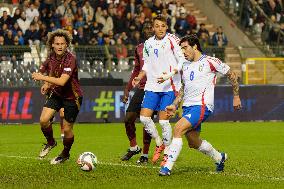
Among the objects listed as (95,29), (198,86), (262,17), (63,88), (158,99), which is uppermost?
(198,86)

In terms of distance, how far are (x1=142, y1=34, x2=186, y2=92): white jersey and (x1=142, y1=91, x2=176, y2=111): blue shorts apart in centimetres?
7

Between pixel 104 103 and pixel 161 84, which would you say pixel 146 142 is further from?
pixel 104 103

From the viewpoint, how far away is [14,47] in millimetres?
30422

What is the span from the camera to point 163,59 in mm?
15883

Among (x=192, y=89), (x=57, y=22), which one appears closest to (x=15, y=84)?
(x=57, y=22)

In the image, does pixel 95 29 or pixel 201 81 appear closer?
pixel 201 81

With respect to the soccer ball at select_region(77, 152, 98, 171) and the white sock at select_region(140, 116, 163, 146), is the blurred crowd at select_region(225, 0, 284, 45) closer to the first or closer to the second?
the white sock at select_region(140, 116, 163, 146)

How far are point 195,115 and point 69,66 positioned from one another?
2.77 meters

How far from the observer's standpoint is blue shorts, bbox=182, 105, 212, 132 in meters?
13.5

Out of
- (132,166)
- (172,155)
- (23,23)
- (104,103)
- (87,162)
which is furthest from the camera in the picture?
(23,23)

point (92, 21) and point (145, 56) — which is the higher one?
point (145, 56)

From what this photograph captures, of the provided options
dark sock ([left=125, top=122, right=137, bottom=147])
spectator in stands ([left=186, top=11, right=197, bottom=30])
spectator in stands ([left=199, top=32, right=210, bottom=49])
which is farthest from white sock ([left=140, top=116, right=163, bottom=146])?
spectator in stands ([left=186, top=11, right=197, bottom=30])

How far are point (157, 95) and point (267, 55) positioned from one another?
803 inches

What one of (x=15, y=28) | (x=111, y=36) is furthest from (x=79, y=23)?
(x=15, y=28)
